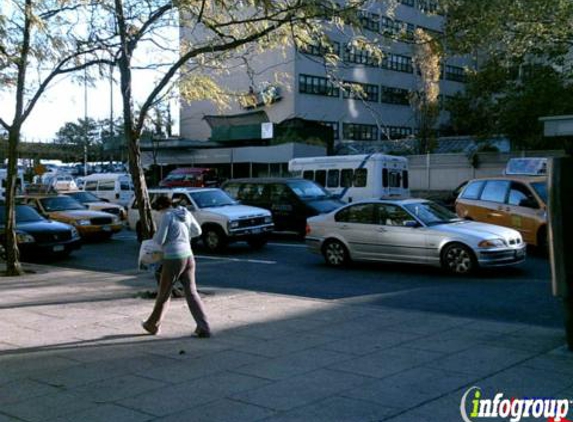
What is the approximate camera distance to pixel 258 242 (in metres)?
18.4

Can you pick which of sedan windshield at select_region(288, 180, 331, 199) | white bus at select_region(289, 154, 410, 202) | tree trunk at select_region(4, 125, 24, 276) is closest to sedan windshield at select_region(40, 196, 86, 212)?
sedan windshield at select_region(288, 180, 331, 199)

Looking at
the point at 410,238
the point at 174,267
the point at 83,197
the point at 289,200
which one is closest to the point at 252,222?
the point at 289,200

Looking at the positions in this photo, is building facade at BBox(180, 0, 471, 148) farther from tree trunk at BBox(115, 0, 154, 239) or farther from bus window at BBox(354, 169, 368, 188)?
tree trunk at BBox(115, 0, 154, 239)

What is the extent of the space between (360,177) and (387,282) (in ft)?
37.0

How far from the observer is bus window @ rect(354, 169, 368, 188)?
23.2m

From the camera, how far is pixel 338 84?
11.4 m

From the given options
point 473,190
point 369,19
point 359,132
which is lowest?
point 473,190

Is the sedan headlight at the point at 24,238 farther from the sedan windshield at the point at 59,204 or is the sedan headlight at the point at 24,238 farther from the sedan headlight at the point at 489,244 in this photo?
the sedan headlight at the point at 489,244

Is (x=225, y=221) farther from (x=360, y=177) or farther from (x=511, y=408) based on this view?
(x=511, y=408)

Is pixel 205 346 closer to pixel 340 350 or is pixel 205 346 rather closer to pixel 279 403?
pixel 340 350

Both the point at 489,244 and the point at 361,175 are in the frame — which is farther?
the point at 361,175

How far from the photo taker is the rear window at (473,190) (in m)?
16.9

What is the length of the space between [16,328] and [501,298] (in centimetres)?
679

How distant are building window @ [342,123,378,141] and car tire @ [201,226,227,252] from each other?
42.4m
